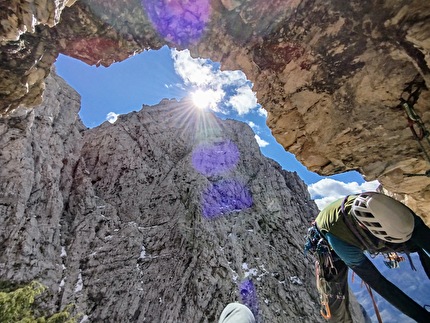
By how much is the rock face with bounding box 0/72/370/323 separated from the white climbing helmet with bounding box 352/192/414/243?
87.4 ft

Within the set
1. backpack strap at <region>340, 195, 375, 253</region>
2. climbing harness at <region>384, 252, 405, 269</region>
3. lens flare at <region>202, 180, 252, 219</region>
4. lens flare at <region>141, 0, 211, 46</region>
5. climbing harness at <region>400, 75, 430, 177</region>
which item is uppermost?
lens flare at <region>202, 180, 252, 219</region>

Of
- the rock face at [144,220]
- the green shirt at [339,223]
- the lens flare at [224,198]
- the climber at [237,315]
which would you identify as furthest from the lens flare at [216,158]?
the climber at [237,315]

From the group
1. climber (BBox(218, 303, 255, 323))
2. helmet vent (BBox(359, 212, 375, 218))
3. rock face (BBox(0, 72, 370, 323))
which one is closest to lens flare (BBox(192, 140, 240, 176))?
rock face (BBox(0, 72, 370, 323))

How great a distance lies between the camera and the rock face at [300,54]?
187 inches

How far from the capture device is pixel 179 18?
6.94 metres

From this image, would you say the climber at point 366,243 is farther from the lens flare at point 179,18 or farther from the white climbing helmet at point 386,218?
the lens flare at point 179,18

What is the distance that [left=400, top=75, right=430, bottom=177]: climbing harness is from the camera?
16.4 ft

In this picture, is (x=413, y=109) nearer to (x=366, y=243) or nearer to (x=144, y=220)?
(x=366, y=243)

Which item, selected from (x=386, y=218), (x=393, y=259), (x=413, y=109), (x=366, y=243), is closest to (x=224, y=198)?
(x=393, y=259)

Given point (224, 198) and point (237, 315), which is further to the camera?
point (224, 198)

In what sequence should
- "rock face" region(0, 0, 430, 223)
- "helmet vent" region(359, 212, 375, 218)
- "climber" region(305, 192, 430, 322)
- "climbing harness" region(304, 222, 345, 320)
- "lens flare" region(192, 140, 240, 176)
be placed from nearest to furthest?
1. "climber" region(305, 192, 430, 322)
2. "helmet vent" region(359, 212, 375, 218)
3. "rock face" region(0, 0, 430, 223)
4. "climbing harness" region(304, 222, 345, 320)
5. "lens flare" region(192, 140, 240, 176)

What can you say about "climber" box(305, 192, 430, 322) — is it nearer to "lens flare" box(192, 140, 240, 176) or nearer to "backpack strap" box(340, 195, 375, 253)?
"backpack strap" box(340, 195, 375, 253)

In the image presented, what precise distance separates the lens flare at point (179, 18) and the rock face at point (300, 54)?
30mm

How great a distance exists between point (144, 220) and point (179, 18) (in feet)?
114
